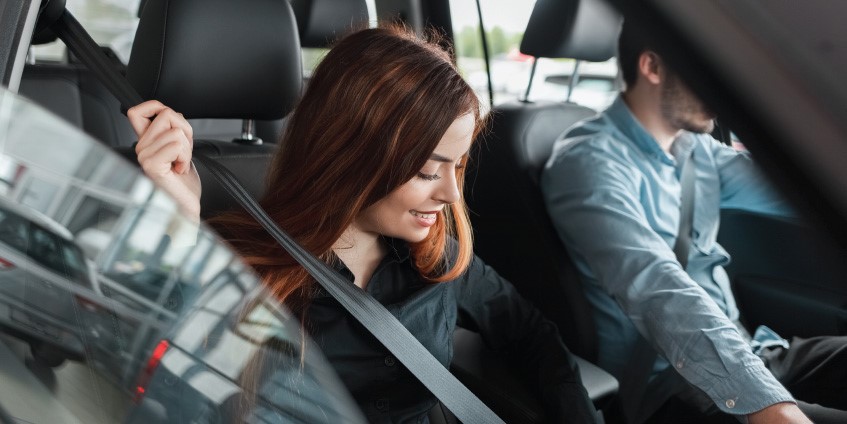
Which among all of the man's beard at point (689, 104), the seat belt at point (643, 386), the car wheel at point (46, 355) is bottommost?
the seat belt at point (643, 386)

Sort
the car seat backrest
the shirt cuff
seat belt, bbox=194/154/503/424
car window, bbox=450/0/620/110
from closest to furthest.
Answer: seat belt, bbox=194/154/503/424 → the shirt cuff → the car seat backrest → car window, bbox=450/0/620/110

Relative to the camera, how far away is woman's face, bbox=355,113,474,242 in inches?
45.6

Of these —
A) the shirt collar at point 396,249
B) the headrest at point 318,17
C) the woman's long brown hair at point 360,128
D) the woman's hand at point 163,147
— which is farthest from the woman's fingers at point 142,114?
the headrest at point 318,17

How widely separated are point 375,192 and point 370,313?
29 cm

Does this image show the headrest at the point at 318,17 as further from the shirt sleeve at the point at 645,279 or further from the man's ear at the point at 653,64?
the man's ear at the point at 653,64

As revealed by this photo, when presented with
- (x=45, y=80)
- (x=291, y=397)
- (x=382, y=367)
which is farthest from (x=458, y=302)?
(x=45, y=80)

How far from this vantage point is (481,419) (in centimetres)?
94

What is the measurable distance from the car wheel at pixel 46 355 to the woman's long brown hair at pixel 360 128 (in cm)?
40

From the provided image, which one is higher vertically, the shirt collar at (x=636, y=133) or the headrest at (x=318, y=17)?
the headrest at (x=318, y=17)

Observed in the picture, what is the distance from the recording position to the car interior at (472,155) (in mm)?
959

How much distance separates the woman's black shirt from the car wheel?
0.37 m

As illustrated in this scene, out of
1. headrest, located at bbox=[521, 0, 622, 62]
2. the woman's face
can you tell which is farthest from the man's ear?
headrest, located at bbox=[521, 0, 622, 62]

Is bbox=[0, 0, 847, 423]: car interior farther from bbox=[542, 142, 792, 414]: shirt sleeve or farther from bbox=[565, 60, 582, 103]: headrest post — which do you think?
bbox=[542, 142, 792, 414]: shirt sleeve

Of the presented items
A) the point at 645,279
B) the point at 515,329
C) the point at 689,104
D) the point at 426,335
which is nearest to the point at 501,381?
the point at 515,329
